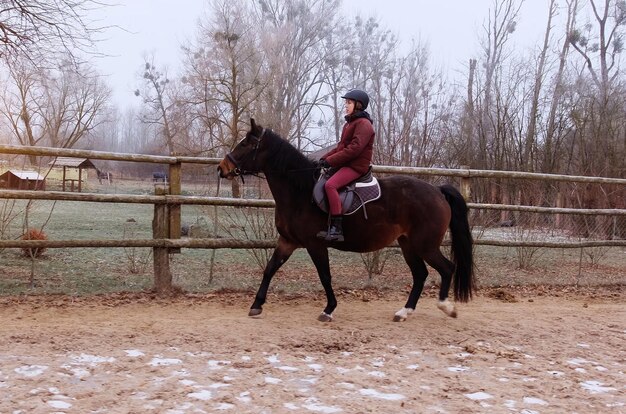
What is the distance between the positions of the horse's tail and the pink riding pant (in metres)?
1.27

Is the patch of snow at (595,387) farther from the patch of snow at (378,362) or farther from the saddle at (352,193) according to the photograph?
the saddle at (352,193)

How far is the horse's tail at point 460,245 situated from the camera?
252 inches

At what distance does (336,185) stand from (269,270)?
1.19 m

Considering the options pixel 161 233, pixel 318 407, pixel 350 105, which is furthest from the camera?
pixel 161 233

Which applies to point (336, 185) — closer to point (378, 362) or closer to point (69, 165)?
point (378, 362)

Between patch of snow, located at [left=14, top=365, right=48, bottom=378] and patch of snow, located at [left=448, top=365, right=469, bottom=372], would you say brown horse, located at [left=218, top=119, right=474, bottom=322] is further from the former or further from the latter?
patch of snow, located at [left=14, top=365, right=48, bottom=378]

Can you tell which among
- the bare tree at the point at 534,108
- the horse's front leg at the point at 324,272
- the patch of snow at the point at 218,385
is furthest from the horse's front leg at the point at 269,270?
the bare tree at the point at 534,108

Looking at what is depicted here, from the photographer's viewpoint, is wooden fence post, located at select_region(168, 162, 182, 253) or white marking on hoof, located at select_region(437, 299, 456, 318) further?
wooden fence post, located at select_region(168, 162, 182, 253)

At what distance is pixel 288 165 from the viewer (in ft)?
19.7

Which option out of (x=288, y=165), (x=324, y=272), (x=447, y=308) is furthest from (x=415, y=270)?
(x=288, y=165)

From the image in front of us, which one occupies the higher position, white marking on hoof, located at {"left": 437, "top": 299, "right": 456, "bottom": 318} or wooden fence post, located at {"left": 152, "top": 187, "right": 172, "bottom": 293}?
wooden fence post, located at {"left": 152, "top": 187, "right": 172, "bottom": 293}

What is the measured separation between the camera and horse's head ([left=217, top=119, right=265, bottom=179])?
19.1 ft

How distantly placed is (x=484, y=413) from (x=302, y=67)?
3341 cm

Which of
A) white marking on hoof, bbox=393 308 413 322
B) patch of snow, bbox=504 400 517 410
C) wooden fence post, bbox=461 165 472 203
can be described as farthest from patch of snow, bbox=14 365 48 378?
wooden fence post, bbox=461 165 472 203
